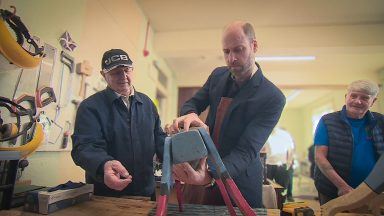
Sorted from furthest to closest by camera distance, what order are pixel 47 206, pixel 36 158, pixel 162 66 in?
pixel 162 66 → pixel 36 158 → pixel 47 206

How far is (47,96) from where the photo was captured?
1409mm

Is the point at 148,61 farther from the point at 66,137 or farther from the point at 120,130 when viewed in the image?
the point at 120,130

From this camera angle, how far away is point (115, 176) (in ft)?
2.55

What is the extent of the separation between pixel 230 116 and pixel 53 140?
114cm

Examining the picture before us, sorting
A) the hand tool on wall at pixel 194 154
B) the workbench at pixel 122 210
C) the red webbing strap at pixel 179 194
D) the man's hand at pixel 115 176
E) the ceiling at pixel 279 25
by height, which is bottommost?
the workbench at pixel 122 210

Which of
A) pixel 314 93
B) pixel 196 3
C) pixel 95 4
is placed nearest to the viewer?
pixel 95 4

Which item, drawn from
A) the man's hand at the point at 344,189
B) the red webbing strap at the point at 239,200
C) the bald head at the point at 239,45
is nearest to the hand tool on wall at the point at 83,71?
the bald head at the point at 239,45

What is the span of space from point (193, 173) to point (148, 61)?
286 centimetres

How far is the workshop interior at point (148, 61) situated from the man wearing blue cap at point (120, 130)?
0.12 m

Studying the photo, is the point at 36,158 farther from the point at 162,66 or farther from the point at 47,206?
the point at 162,66

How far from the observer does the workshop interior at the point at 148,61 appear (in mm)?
844

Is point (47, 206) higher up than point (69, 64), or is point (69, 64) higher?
point (69, 64)

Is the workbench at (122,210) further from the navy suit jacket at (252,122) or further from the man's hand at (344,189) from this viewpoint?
the man's hand at (344,189)

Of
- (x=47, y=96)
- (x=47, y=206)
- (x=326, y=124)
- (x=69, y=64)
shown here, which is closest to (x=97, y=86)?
(x=69, y=64)
